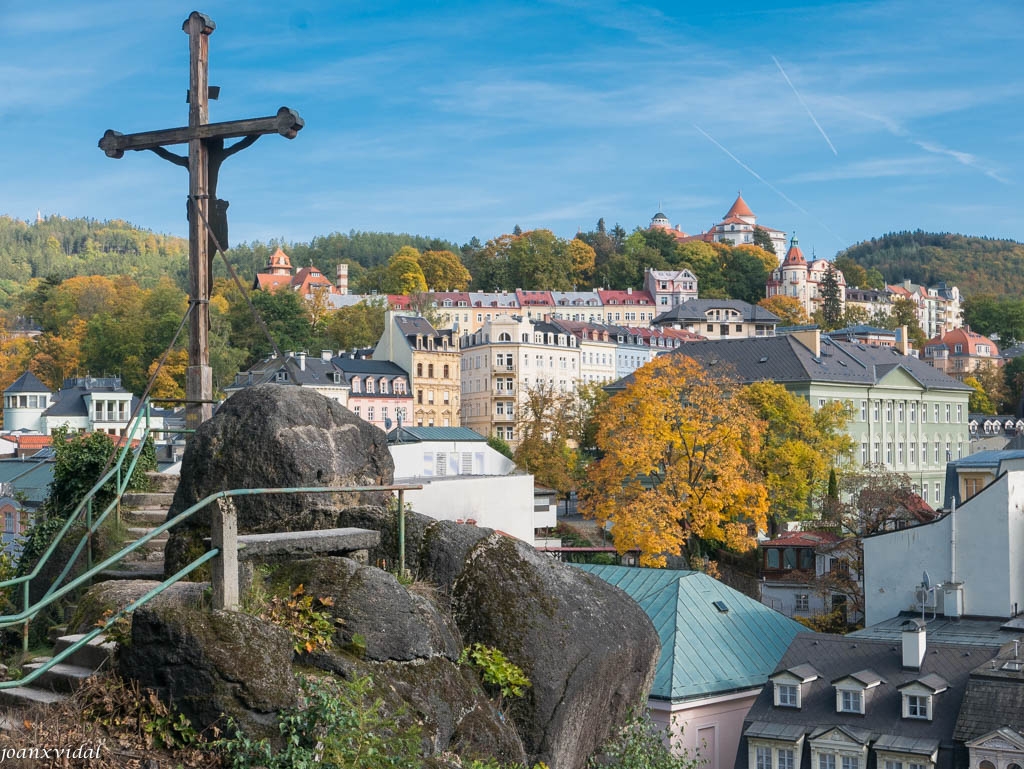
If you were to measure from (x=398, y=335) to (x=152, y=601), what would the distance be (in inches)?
3883

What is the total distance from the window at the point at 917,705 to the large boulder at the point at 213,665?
24918 mm

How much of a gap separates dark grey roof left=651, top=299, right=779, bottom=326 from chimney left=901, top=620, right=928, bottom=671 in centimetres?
11864

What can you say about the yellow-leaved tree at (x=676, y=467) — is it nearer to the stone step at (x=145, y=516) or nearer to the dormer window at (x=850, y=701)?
the dormer window at (x=850, y=701)

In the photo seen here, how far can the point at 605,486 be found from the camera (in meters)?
46.8

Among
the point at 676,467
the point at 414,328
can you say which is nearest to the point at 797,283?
the point at 414,328

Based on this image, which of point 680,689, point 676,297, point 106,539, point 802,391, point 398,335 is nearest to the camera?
point 106,539

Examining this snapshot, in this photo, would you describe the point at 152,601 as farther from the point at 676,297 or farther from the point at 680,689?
the point at 676,297

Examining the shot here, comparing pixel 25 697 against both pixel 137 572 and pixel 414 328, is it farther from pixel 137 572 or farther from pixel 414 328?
pixel 414 328

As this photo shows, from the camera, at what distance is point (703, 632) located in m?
30.7

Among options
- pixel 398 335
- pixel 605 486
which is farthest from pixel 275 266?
pixel 605 486

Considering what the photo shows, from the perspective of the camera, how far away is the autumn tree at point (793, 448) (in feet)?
183

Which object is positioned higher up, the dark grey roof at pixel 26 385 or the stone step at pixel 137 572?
the stone step at pixel 137 572

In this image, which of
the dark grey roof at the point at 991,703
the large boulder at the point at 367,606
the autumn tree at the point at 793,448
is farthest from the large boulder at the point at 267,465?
the autumn tree at the point at 793,448

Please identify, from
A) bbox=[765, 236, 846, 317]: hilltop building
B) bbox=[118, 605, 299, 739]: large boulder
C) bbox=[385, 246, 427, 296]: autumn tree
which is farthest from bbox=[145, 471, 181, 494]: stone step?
bbox=[765, 236, 846, 317]: hilltop building
